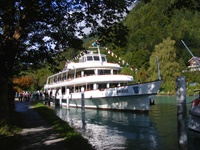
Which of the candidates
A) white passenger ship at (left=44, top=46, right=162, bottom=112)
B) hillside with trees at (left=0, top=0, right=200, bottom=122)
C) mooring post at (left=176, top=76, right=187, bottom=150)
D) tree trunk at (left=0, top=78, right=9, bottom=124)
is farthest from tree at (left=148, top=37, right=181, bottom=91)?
mooring post at (left=176, top=76, right=187, bottom=150)

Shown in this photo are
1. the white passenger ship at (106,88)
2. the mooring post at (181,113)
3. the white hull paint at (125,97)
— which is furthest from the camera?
the white passenger ship at (106,88)

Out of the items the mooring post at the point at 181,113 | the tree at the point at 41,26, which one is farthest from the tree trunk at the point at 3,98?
the mooring post at the point at 181,113

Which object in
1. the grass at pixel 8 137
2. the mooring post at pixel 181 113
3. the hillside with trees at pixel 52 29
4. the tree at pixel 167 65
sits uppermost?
the tree at pixel 167 65

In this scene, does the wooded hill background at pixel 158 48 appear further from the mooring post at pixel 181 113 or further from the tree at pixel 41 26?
the mooring post at pixel 181 113

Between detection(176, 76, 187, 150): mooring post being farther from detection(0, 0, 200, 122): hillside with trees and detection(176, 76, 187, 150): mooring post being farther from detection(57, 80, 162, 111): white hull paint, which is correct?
detection(57, 80, 162, 111): white hull paint

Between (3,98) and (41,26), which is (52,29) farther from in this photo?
(3,98)

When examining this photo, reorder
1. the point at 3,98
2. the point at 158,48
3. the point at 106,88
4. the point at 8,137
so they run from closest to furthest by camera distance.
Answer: the point at 8,137 → the point at 3,98 → the point at 106,88 → the point at 158,48

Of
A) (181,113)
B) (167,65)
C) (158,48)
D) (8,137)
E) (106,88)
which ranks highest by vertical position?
(158,48)

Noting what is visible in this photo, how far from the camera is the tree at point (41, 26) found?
7.88m

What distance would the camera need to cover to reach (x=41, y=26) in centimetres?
1066

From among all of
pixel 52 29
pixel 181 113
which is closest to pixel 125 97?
pixel 52 29

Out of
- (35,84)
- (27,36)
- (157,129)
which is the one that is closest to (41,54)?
(27,36)

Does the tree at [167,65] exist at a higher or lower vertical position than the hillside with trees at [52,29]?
higher

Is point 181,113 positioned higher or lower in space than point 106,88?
lower
